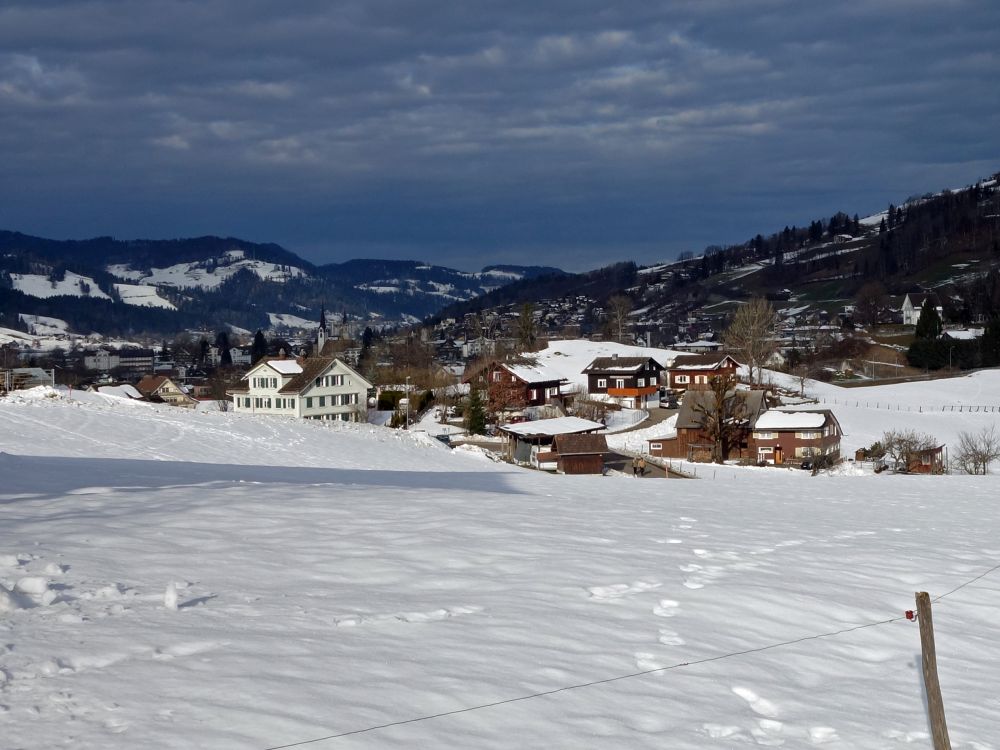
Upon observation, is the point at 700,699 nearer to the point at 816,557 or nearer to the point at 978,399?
the point at 816,557

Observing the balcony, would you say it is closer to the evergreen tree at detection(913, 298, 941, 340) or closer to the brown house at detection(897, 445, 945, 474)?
the brown house at detection(897, 445, 945, 474)

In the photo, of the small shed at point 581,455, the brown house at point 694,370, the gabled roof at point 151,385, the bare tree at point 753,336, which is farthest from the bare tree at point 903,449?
the gabled roof at point 151,385

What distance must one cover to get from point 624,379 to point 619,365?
1.20 m

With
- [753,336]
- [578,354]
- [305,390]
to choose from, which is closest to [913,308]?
[578,354]

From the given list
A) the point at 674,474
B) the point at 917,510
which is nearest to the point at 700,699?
the point at 917,510

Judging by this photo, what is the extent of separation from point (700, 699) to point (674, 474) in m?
31.1

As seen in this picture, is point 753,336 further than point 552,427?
Yes

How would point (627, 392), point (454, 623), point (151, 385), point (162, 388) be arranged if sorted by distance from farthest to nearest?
point (151, 385), point (162, 388), point (627, 392), point (454, 623)

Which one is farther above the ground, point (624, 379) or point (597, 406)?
point (624, 379)

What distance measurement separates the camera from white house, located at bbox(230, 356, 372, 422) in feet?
181

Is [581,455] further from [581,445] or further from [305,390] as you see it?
[305,390]

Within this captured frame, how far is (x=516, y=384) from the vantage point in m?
63.1

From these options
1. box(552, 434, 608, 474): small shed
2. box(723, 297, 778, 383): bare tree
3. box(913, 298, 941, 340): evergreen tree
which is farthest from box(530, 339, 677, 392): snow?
box(552, 434, 608, 474): small shed

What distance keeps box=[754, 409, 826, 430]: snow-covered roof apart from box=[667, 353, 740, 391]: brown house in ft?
75.7
